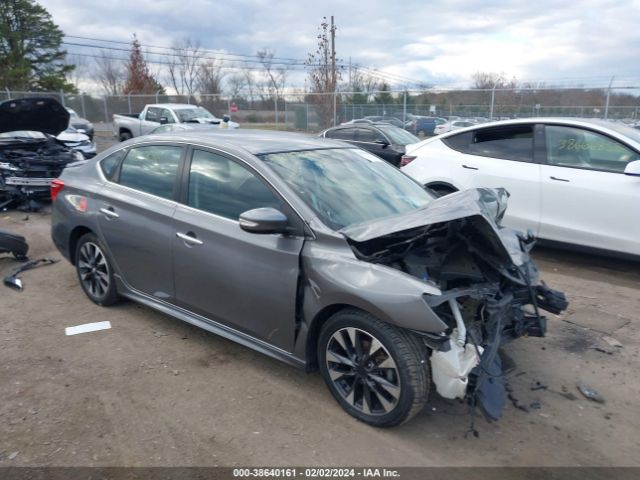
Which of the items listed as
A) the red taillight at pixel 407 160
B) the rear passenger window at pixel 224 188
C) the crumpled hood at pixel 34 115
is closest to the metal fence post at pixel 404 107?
the crumpled hood at pixel 34 115

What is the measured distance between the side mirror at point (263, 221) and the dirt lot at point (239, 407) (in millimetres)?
1119

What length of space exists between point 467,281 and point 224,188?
5.86 feet

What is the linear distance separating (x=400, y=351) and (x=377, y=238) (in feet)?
2.28

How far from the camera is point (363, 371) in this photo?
9.62 feet

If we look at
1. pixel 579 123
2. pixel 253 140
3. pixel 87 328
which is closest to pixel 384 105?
Answer: pixel 579 123

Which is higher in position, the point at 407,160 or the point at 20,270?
the point at 407,160

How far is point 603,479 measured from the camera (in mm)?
2598

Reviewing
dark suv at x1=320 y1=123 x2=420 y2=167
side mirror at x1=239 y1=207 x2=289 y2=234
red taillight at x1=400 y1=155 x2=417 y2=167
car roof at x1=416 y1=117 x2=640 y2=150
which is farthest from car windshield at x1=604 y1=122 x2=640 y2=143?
dark suv at x1=320 y1=123 x2=420 y2=167

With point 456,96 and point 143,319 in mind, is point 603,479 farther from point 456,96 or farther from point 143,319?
point 456,96

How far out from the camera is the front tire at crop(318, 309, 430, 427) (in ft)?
9.01

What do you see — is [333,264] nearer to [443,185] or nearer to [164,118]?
[443,185]

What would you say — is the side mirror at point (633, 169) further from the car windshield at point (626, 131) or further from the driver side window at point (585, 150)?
the car windshield at point (626, 131)

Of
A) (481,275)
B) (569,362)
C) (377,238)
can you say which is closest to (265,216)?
(377,238)

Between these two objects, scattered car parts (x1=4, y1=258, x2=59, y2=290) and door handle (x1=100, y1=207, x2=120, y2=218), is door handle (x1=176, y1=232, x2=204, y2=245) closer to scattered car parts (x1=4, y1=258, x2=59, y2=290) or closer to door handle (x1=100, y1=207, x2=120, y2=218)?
door handle (x1=100, y1=207, x2=120, y2=218)
